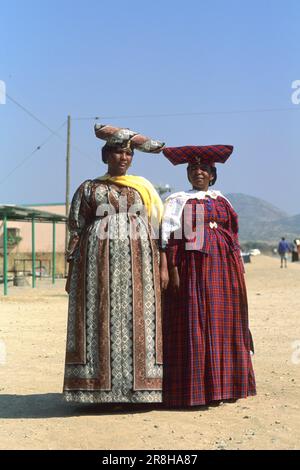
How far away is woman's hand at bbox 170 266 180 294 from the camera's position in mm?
5742

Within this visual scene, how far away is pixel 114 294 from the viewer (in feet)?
17.9

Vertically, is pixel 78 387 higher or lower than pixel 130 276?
lower

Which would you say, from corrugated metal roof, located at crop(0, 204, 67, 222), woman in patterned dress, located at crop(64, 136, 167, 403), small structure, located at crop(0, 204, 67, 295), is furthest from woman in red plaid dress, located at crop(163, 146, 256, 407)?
corrugated metal roof, located at crop(0, 204, 67, 222)

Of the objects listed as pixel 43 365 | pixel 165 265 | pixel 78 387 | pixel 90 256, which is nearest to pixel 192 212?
pixel 165 265

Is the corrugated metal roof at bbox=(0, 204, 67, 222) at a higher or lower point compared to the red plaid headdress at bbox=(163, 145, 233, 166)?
higher

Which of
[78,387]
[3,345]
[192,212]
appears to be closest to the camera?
[78,387]

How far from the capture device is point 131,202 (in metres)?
5.67

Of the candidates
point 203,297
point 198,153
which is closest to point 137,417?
point 203,297

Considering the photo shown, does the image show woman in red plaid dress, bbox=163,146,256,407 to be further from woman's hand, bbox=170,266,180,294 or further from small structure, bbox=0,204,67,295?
small structure, bbox=0,204,67,295

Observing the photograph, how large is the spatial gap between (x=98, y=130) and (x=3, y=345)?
4505mm

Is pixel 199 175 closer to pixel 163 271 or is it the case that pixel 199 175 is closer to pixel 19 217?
pixel 163 271
